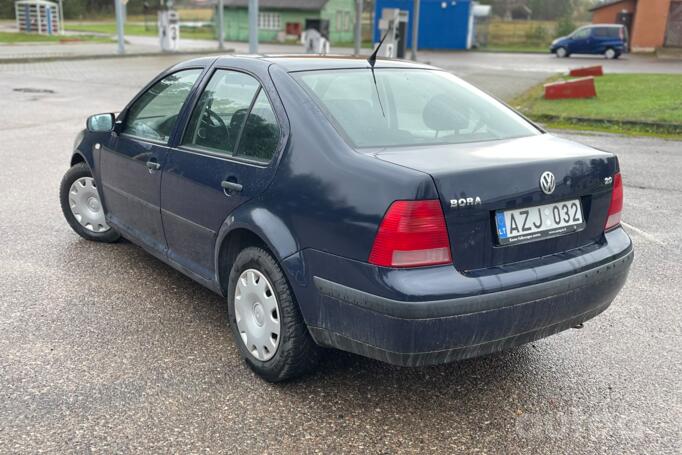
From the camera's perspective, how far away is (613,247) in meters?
3.35

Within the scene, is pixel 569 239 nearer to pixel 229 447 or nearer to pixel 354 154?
pixel 354 154

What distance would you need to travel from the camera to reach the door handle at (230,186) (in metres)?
3.38

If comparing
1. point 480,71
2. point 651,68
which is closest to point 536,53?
point 651,68

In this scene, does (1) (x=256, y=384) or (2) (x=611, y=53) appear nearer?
(1) (x=256, y=384)

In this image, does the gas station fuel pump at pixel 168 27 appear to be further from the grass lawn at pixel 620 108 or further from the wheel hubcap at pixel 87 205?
the wheel hubcap at pixel 87 205

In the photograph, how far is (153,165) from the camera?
163 inches

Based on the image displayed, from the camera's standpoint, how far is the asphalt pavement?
291 centimetres

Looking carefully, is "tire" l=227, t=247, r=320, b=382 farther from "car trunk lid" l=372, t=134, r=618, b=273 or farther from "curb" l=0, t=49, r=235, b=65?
"curb" l=0, t=49, r=235, b=65

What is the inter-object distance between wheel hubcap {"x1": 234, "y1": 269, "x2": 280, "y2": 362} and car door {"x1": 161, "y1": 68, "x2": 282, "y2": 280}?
35 cm

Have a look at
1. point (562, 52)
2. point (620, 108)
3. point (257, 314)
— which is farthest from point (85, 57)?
point (562, 52)

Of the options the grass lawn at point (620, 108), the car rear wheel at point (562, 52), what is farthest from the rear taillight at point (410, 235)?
the car rear wheel at point (562, 52)

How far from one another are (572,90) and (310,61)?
14257 millimetres

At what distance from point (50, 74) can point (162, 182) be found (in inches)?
717

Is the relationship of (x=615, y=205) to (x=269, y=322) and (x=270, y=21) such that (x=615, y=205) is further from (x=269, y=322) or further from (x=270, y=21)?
(x=270, y=21)
